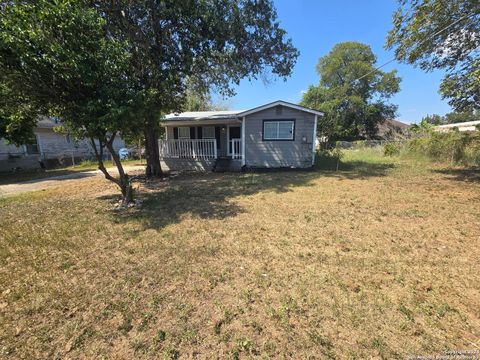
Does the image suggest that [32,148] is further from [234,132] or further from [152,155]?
[234,132]

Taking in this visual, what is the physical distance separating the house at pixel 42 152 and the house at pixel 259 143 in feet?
21.7

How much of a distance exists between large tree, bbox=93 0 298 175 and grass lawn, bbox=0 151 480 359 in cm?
362

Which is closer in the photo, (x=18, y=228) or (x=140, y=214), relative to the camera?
(x=18, y=228)

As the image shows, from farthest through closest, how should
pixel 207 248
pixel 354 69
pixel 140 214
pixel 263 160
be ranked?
pixel 354 69 < pixel 263 160 < pixel 140 214 < pixel 207 248

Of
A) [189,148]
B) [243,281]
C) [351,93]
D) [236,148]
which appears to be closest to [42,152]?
[189,148]

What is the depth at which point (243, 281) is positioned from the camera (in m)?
3.06

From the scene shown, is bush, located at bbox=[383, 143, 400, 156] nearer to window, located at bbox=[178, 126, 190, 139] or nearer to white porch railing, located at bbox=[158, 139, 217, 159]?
white porch railing, located at bbox=[158, 139, 217, 159]

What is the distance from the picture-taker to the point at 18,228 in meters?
5.04

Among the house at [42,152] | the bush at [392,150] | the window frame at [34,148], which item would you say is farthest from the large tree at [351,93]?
the window frame at [34,148]

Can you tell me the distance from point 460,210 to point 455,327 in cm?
453

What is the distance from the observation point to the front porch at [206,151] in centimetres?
1283

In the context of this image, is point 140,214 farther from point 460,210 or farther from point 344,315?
point 460,210

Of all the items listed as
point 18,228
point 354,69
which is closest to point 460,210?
point 18,228

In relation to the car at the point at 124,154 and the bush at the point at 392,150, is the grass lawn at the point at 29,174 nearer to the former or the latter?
the car at the point at 124,154
